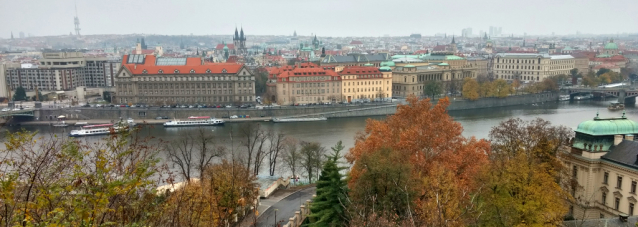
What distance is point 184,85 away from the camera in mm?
51188

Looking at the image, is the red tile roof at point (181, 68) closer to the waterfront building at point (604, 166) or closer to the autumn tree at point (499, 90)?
the autumn tree at point (499, 90)

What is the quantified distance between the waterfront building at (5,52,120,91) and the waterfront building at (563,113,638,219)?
197 ft

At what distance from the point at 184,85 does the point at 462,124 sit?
27528mm

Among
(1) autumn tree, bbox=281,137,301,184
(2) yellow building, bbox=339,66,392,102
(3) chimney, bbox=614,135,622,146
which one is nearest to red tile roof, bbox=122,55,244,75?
(2) yellow building, bbox=339,66,392,102

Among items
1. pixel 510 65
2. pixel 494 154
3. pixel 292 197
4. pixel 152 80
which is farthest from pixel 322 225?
pixel 510 65

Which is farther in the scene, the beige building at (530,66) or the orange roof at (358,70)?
the beige building at (530,66)

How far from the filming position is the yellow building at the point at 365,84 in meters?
54.8

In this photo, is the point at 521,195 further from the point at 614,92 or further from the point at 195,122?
the point at 614,92

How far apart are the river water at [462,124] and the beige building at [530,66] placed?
1764cm

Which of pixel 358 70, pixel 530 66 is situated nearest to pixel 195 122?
pixel 358 70

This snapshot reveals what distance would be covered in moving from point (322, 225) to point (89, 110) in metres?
40.9

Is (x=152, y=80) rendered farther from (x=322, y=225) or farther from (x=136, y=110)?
(x=322, y=225)

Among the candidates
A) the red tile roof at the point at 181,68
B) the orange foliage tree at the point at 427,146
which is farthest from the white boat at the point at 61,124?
the orange foliage tree at the point at 427,146

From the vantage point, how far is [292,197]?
18000mm
